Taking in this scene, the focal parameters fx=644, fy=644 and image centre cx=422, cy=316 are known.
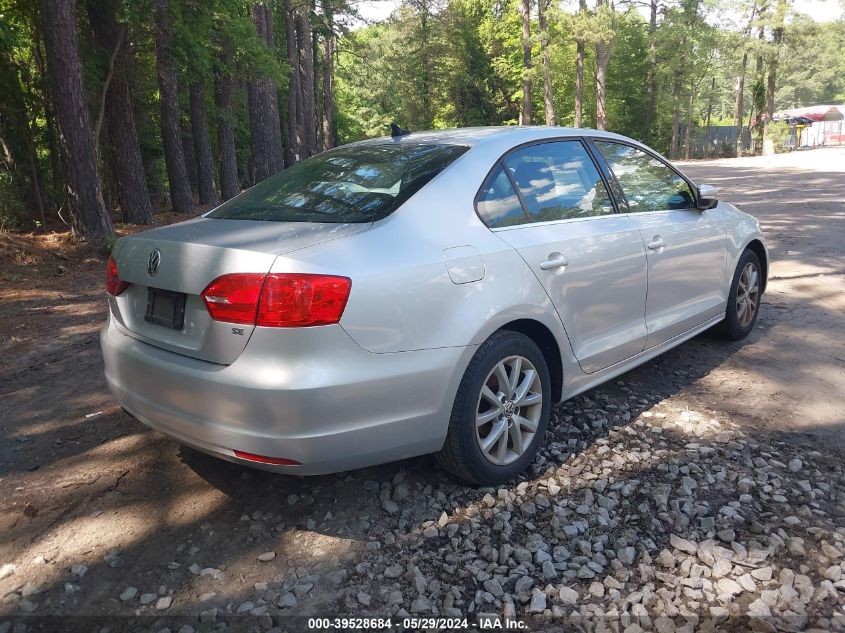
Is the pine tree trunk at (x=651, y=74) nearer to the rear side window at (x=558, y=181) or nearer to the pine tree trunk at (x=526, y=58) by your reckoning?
the pine tree trunk at (x=526, y=58)

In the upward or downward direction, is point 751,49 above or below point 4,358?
above

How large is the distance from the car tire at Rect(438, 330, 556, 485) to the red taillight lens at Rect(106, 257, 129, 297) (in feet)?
5.58

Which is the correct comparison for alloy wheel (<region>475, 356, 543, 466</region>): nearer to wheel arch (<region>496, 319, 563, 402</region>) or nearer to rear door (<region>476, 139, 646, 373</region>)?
wheel arch (<region>496, 319, 563, 402</region>)

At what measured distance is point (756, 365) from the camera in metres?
4.76

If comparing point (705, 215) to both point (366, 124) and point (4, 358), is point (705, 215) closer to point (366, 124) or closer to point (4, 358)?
point (4, 358)

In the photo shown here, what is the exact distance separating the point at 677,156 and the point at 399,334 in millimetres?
47489

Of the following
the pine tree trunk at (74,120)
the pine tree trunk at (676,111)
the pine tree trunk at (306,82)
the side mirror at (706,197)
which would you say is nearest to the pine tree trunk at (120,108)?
the pine tree trunk at (74,120)

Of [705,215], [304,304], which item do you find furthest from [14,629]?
[705,215]

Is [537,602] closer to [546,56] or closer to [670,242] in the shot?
[670,242]

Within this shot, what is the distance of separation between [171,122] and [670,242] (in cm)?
1336

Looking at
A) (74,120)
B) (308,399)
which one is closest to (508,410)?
(308,399)

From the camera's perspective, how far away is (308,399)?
245 cm

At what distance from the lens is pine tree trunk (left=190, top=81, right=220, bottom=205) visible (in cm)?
1733

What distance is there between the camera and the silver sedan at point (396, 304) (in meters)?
2.50
